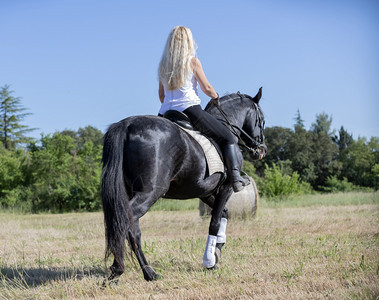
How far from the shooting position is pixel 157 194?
14.1ft

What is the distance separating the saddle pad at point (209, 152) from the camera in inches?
189

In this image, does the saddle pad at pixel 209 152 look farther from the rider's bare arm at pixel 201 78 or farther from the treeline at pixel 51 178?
the treeline at pixel 51 178

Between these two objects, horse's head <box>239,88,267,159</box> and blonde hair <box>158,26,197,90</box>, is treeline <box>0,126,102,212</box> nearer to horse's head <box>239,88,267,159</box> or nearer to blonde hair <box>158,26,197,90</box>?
horse's head <box>239,88,267,159</box>

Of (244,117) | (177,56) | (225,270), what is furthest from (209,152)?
(225,270)

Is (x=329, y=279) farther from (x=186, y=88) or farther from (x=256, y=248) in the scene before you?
(x=186, y=88)

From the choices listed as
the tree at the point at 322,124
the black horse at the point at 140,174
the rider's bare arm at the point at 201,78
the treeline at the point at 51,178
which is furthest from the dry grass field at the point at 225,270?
the tree at the point at 322,124

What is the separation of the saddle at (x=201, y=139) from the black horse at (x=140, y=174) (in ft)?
0.26

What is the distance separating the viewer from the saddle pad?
4.81 metres

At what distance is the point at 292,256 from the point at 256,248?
81cm

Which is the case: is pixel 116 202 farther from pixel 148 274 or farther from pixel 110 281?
pixel 148 274

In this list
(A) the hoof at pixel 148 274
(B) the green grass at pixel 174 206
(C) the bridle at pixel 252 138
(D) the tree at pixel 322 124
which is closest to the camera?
(A) the hoof at pixel 148 274

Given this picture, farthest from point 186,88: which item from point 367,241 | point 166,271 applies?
point 367,241

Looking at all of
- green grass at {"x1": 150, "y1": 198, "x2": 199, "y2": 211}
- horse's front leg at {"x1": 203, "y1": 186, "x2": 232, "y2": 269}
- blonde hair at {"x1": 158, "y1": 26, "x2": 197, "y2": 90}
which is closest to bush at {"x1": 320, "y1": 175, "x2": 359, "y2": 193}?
green grass at {"x1": 150, "y1": 198, "x2": 199, "y2": 211}

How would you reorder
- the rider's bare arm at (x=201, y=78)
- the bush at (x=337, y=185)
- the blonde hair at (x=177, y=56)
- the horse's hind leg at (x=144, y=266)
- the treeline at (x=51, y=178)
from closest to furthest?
the horse's hind leg at (x=144, y=266)
the blonde hair at (x=177, y=56)
the rider's bare arm at (x=201, y=78)
the treeline at (x=51, y=178)
the bush at (x=337, y=185)
